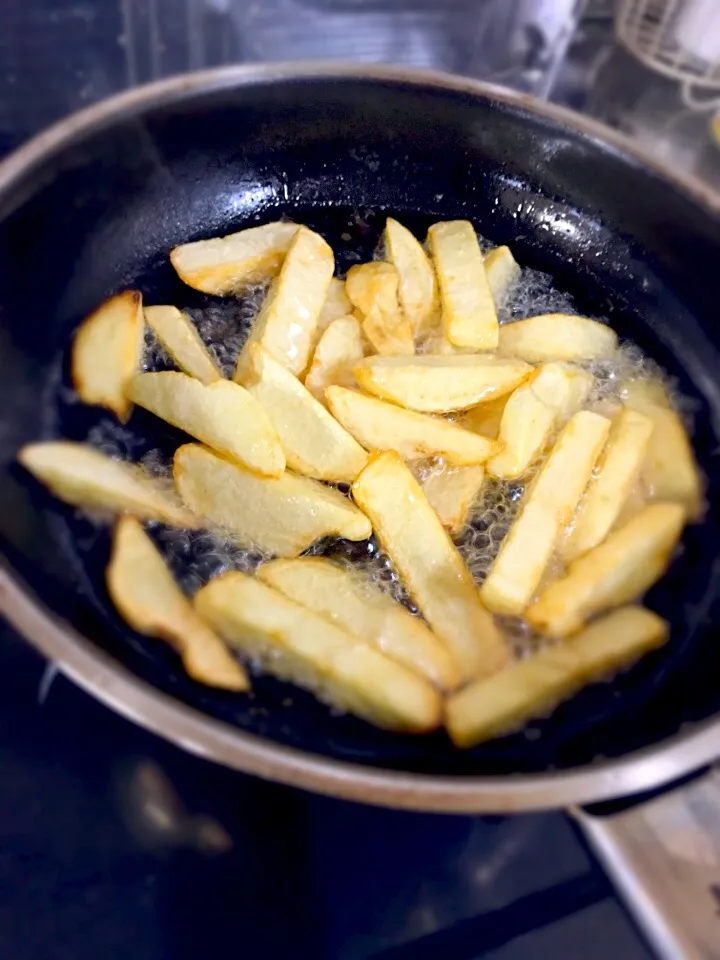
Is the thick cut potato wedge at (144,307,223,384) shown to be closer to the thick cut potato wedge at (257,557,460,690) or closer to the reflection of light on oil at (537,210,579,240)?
the thick cut potato wedge at (257,557,460,690)

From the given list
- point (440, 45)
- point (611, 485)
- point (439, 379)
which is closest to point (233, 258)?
point (439, 379)

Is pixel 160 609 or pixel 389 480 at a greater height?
pixel 389 480

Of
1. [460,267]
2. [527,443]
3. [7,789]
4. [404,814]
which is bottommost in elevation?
[7,789]

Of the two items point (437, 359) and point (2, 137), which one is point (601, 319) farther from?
point (2, 137)

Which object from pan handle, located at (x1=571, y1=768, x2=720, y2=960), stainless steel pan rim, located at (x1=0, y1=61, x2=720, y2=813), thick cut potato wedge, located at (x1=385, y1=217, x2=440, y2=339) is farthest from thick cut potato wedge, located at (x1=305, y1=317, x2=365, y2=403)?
pan handle, located at (x1=571, y1=768, x2=720, y2=960)

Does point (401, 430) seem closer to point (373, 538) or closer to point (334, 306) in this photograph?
point (373, 538)

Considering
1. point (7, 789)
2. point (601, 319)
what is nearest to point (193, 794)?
point (7, 789)
